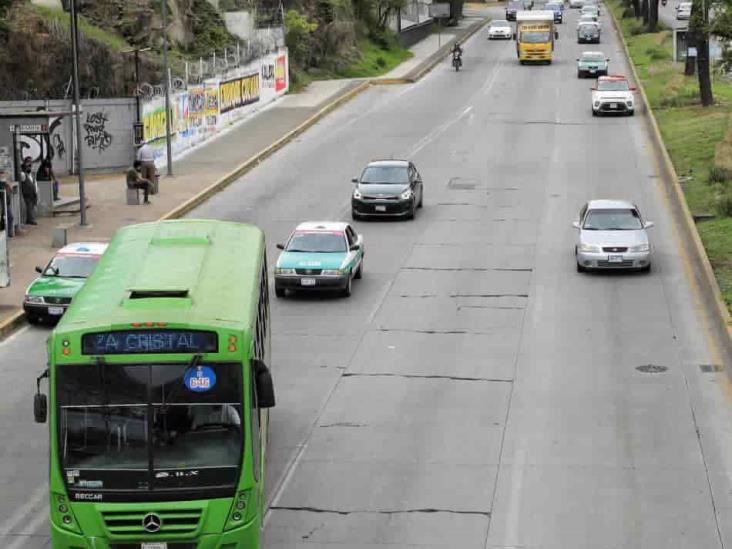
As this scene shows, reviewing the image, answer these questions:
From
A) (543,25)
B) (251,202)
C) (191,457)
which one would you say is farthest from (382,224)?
(543,25)

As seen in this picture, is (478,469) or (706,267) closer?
(478,469)

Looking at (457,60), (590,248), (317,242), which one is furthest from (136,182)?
(457,60)

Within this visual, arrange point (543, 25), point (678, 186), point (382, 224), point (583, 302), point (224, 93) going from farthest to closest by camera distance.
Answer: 1. point (543, 25)
2. point (224, 93)
3. point (678, 186)
4. point (382, 224)
5. point (583, 302)

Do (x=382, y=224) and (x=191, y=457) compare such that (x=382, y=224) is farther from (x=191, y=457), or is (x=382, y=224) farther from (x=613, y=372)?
(x=191, y=457)

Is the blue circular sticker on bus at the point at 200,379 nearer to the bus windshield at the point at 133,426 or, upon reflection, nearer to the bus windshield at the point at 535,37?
the bus windshield at the point at 133,426

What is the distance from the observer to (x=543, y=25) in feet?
273

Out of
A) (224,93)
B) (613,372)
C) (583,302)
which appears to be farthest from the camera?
(224,93)

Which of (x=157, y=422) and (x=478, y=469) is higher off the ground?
(x=157, y=422)

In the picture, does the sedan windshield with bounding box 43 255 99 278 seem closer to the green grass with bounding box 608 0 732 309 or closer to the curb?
the curb

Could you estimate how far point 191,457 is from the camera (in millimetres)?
14641

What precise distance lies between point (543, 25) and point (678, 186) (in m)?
41.0

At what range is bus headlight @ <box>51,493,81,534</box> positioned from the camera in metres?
14.4

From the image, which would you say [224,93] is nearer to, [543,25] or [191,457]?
[543,25]

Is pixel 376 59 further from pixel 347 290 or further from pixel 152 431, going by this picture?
pixel 152 431
